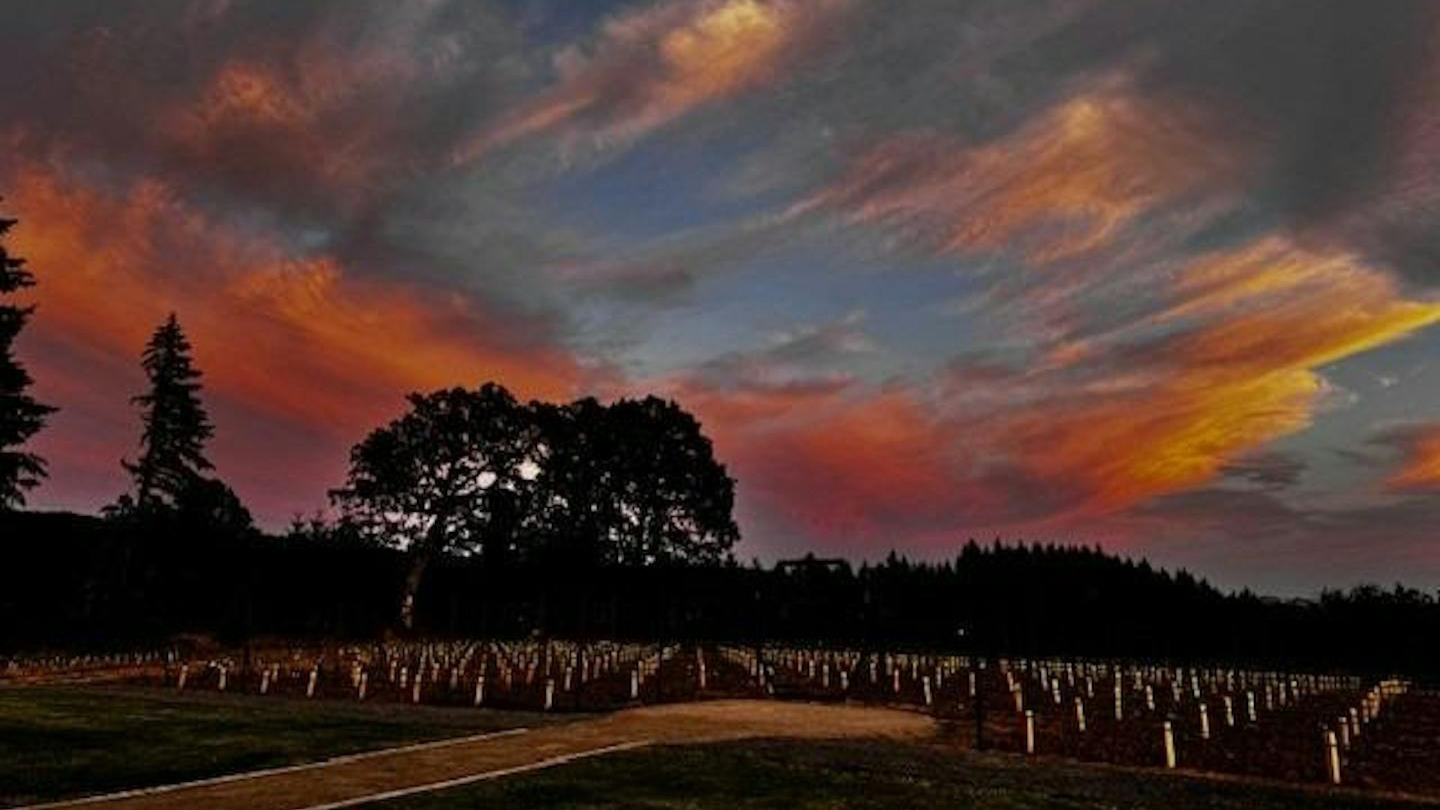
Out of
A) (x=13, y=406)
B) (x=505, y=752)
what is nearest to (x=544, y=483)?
(x=13, y=406)

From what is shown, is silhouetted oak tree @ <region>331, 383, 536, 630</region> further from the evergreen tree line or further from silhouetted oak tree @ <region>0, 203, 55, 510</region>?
silhouetted oak tree @ <region>0, 203, 55, 510</region>

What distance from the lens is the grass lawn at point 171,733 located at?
14.1 metres

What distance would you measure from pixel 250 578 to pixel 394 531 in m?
9.44

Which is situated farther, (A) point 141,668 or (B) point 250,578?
(B) point 250,578

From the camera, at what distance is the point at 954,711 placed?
28453 millimetres

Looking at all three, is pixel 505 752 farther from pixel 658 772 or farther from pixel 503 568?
pixel 503 568

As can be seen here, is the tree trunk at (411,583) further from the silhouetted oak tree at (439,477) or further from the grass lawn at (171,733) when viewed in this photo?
the grass lawn at (171,733)

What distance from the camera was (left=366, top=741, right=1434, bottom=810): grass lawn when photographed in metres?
12.5

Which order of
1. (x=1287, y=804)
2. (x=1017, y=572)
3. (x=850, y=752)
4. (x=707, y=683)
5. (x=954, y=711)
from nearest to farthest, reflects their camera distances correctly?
(x=1287, y=804), (x=850, y=752), (x=954, y=711), (x=707, y=683), (x=1017, y=572)

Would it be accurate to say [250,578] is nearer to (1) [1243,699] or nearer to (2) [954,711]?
(2) [954,711]

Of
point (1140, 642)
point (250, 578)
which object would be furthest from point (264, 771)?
point (1140, 642)

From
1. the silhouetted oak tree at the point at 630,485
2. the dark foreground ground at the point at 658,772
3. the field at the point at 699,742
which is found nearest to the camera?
the dark foreground ground at the point at 658,772

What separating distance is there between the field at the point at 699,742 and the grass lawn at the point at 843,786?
66 millimetres

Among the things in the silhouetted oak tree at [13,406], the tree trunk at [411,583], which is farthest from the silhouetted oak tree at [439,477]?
the silhouetted oak tree at [13,406]
